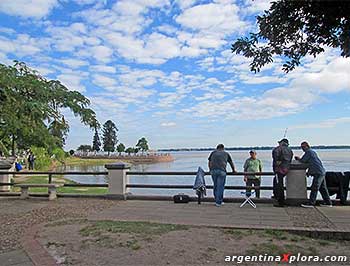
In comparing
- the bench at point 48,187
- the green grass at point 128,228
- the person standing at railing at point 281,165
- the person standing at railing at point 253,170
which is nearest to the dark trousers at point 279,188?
the person standing at railing at point 281,165

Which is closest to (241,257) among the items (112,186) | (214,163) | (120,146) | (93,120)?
(214,163)

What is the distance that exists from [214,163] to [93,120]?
4341 mm

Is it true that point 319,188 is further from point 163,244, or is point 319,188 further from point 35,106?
point 35,106

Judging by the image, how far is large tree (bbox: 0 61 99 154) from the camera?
34.2 ft

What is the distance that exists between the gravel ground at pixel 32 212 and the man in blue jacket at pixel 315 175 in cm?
524

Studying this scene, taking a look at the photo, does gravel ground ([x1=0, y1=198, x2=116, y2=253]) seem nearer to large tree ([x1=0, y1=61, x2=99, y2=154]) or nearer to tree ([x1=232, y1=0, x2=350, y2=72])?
large tree ([x1=0, y1=61, x2=99, y2=154])

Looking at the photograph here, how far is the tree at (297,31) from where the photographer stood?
3.47m

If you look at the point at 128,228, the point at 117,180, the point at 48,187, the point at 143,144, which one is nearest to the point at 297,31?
the point at 128,228

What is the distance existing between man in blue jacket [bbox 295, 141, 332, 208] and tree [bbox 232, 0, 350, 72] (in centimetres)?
563

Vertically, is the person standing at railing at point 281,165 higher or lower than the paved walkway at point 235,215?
higher

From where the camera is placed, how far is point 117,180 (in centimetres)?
1066

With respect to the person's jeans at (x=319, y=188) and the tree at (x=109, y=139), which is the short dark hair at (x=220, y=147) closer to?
the person's jeans at (x=319, y=188)

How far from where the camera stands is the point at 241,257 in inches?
197

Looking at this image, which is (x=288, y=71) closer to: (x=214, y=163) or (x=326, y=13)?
(x=326, y=13)
